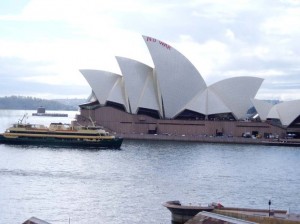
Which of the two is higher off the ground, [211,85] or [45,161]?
[211,85]

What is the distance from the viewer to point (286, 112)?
2293 inches

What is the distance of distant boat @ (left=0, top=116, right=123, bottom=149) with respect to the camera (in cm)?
4659

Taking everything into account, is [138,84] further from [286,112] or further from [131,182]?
[131,182]

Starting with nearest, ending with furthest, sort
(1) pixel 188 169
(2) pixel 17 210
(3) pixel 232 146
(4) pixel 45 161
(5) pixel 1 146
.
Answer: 1. (2) pixel 17 210
2. (1) pixel 188 169
3. (4) pixel 45 161
4. (5) pixel 1 146
5. (3) pixel 232 146

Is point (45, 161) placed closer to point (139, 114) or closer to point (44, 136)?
point (44, 136)

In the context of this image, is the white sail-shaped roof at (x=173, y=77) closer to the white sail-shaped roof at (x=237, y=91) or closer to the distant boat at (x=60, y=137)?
the white sail-shaped roof at (x=237, y=91)

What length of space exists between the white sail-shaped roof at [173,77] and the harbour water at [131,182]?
11162 millimetres

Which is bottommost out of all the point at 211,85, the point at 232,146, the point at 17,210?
the point at 17,210

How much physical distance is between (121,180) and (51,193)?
16.2 ft

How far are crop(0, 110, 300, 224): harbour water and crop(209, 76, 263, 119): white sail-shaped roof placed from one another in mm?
13720

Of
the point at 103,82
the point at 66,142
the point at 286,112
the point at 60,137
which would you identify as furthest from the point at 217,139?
the point at 60,137

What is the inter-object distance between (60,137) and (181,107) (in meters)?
14.6

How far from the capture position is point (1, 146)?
47125 mm

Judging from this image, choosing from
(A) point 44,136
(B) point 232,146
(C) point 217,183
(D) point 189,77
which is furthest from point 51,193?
(D) point 189,77
